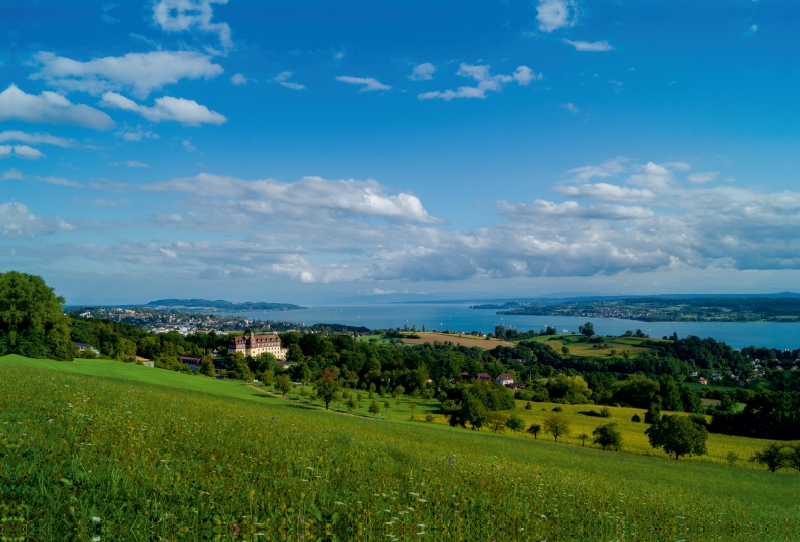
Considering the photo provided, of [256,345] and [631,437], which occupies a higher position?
[631,437]

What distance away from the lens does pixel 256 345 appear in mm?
164250

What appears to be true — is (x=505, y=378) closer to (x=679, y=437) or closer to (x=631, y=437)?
(x=631, y=437)

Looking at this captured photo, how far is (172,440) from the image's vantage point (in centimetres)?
859

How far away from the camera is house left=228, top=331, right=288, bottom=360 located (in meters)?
161

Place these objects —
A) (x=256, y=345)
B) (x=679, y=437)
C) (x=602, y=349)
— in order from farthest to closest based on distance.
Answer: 1. (x=602, y=349)
2. (x=256, y=345)
3. (x=679, y=437)

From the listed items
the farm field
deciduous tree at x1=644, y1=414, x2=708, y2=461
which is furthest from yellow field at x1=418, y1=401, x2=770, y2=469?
the farm field

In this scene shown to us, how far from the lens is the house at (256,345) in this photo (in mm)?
161000

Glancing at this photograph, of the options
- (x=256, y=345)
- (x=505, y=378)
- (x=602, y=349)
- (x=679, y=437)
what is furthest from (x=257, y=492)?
(x=602, y=349)

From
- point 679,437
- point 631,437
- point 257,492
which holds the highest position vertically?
point 257,492

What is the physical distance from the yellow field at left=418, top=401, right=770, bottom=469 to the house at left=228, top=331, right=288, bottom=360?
108134 millimetres

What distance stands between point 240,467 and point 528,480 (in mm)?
6787

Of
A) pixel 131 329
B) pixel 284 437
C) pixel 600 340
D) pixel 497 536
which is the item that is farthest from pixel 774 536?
pixel 600 340

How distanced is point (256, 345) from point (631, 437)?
444 feet

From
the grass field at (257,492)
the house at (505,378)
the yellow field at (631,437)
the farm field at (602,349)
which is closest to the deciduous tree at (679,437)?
the yellow field at (631,437)
